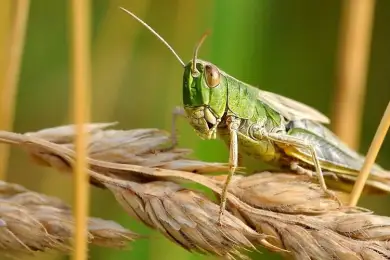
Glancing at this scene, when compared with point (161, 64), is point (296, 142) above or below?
below

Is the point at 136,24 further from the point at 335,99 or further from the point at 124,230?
the point at 124,230

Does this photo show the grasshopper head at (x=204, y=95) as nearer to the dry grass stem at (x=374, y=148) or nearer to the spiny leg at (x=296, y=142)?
the spiny leg at (x=296, y=142)

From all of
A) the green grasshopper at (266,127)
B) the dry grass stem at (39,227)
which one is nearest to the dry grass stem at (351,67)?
the green grasshopper at (266,127)

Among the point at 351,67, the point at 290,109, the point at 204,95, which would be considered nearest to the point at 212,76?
the point at 204,95

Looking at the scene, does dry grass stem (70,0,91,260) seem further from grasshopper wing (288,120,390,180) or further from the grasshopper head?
grasshopper wing (288,120,390,180)

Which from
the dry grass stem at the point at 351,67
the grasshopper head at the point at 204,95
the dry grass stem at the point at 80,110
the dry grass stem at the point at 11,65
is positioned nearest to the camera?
the dry grass stem at the point at 80,110

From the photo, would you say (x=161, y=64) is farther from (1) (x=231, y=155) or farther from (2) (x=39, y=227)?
(2) (x=39, y=227)

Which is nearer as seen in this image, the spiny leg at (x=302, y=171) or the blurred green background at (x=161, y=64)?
the spiny leg at (x=302, y=171)
